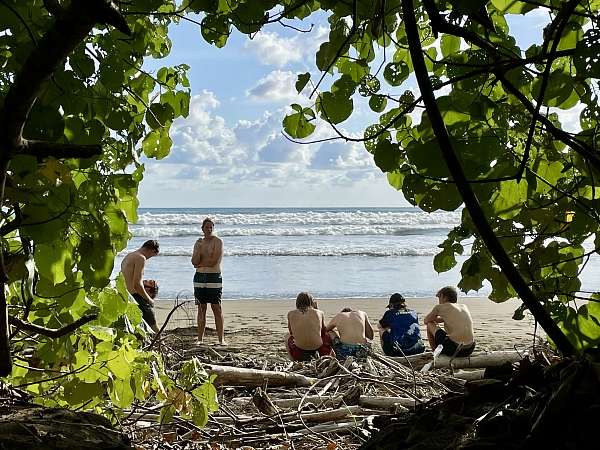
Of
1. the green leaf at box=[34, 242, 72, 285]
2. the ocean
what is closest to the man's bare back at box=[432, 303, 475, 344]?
the ocean

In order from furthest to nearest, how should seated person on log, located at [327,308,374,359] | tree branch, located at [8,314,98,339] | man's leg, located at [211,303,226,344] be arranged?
man's leg, located at [211,303,226,344] → seated person on log, located at [327,308,374,359] → tree branch, located at [8,314,98,339]

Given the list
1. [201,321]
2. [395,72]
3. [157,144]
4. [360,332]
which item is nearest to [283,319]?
[201,321]

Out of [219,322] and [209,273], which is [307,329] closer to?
[219,322]

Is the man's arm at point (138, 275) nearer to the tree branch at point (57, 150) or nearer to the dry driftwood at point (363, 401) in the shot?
the dry driftwood at point (363, 401)

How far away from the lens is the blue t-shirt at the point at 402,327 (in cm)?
801

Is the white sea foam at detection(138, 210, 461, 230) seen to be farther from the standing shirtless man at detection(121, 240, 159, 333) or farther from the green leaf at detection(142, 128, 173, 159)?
the green leaf at detection(142, 128, 173, 159)

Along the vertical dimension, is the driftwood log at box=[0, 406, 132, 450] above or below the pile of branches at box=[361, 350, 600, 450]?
below

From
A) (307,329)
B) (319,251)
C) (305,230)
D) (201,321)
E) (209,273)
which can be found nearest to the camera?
(307,329)

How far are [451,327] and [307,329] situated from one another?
5.18 feet

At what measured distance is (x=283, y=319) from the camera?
520 inches

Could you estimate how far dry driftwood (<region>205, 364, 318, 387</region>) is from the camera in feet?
17.0

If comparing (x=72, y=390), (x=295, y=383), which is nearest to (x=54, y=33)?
(x=72, y=390)

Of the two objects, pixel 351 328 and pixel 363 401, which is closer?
pixel 363 401

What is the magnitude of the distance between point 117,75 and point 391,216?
37546mm
